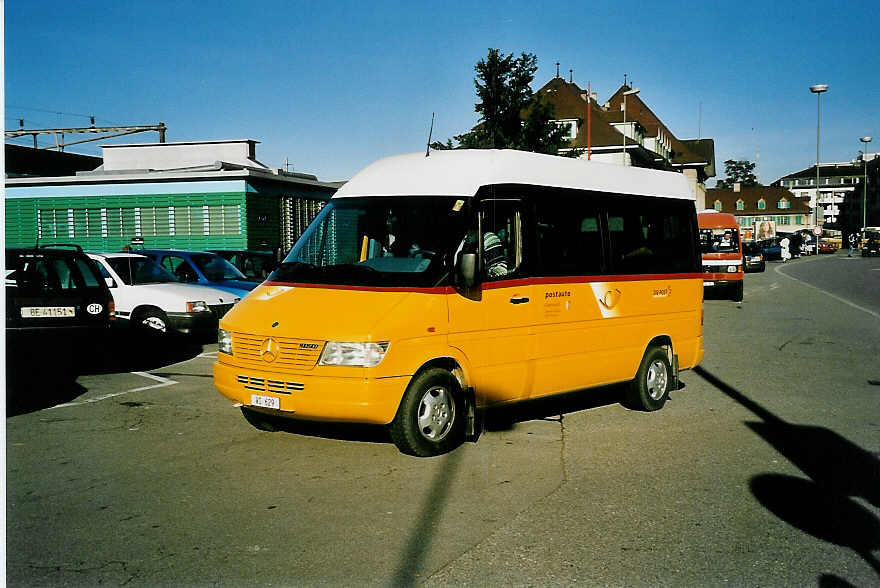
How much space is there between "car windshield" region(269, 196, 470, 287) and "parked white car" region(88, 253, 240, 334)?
23.0 feet

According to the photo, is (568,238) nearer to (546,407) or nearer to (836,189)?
(546,407)

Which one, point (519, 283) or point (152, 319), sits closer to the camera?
point (519, 283)

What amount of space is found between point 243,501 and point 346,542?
111 centimetres

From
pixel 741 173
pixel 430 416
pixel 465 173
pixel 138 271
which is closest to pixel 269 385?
pixel 430 416

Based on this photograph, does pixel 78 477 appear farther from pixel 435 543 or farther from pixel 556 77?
pixel 556 77

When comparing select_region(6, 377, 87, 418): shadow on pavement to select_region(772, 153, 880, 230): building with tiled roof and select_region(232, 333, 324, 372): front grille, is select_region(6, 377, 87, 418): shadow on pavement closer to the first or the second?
select_region(232, 333, 324, 372): front grille

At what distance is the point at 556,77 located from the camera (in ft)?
233

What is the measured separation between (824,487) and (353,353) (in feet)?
11.4

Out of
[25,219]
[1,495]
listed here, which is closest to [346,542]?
[1,495]

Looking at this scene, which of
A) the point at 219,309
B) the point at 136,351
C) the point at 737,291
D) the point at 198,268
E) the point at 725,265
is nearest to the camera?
the point at 136,351

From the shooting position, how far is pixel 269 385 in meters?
6.80

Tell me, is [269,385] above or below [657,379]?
above

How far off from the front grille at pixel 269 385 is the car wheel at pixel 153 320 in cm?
792

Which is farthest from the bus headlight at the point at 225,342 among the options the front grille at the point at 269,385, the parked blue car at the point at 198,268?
the parked blue car at the point at 198,268
